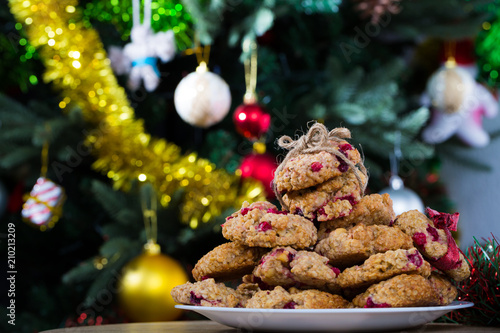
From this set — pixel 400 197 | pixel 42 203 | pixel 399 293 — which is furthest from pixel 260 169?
pixel 399 293

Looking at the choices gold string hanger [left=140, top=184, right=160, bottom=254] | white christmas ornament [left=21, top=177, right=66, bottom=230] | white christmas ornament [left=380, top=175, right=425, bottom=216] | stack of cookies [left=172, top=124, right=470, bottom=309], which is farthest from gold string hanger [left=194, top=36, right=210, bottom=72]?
stack of cookies [left=172, top=124, right=470, bottom=309]

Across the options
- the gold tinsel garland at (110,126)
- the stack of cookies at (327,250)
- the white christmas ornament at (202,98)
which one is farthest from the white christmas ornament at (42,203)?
the stack of cookies at (327,250)

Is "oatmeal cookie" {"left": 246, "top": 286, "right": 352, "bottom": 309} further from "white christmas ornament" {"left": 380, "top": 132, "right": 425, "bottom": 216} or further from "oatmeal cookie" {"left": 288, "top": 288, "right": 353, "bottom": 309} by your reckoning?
"white christmas ornament" {"left": 380, "top": 132, "right": 425, "bottom": 216}

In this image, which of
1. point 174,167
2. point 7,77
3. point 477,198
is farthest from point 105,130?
point 477,198

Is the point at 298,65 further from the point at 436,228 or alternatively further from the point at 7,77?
the point at 436,228

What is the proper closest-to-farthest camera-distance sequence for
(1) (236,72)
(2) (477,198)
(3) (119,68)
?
(3) (119,68) → (1) (236,72) → (2) (477,198)

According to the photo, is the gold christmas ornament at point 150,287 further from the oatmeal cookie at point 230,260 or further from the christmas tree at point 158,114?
the oatmeal cookie at point 230,260
